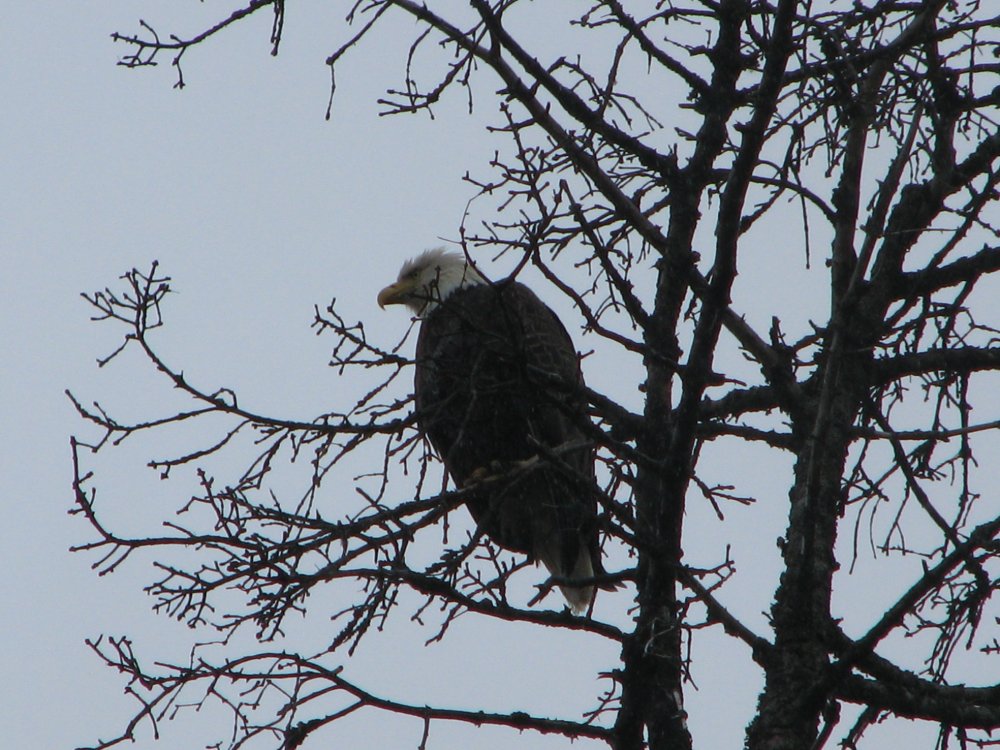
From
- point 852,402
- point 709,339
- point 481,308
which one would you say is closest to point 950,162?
point 852,402

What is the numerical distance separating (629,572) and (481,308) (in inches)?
97.5

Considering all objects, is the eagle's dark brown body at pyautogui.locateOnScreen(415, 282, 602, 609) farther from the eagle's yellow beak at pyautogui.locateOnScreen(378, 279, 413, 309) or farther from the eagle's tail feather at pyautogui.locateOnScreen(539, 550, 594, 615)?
the eagle's yellow beak at pyautogui.locateOnScreen(378, 279, 413, 309)

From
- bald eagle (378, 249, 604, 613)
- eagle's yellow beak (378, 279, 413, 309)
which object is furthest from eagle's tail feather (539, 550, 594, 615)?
eagle's yellow beak (378, 279, 413, 309)

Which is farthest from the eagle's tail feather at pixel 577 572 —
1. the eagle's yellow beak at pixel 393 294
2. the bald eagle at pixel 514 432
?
the eagle's yellow beak at pixel 393 294

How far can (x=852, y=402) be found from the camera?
3.78 meters

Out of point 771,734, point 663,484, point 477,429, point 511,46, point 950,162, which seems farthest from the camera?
point 477,429

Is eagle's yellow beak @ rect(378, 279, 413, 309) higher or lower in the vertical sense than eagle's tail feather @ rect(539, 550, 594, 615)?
higher

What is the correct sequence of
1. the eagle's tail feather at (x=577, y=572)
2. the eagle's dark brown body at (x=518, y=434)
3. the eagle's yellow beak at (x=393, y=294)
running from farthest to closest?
the eagle's yellow beak at (x=393, y=294)
the eagle's tail feather at (x=577, y=572)
the eagle's dark brown body at (x=518, y=434)

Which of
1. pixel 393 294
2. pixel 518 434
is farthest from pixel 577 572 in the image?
pixel 393 294

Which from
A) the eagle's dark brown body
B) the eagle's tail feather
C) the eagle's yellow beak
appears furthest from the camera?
the eagle's yellow beak

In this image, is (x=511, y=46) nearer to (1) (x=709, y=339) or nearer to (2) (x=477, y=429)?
(1) (x=709, y=339)

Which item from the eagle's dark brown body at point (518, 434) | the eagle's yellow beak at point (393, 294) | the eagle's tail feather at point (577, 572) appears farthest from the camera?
the eagle's yellow beak at point (393, 294)

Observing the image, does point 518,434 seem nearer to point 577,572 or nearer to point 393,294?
point 577,572

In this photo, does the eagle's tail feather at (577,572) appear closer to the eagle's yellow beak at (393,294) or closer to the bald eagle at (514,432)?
the bald eagle at (514,432)
